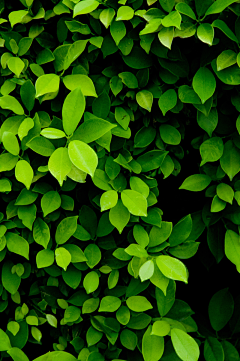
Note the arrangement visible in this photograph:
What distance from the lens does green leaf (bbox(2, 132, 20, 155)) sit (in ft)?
3.18

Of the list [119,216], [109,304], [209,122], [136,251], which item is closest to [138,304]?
[109,304]

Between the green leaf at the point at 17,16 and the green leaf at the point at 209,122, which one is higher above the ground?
the green leaf at the point at 17,16

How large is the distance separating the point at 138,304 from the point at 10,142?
2.08 ft

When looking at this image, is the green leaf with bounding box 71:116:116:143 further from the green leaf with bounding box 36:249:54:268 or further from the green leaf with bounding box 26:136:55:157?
the green leaf with bounding box 36:249:54:268

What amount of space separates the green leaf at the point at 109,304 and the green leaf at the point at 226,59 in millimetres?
767

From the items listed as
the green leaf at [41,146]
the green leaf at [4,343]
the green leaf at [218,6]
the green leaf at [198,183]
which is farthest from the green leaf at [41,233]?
the green leaf at [218,6]

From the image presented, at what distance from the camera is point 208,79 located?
98 centimetres

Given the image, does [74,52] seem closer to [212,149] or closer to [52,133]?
[52,133]

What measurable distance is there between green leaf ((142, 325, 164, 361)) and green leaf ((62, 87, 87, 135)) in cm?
66

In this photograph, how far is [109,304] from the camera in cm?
103

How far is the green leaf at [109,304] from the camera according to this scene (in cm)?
102

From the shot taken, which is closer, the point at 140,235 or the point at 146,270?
the point at 146,270

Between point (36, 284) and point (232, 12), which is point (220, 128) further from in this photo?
point (36, 284)

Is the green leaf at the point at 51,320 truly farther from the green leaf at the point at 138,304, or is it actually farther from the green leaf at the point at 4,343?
the green leaf at the point at 138,304
